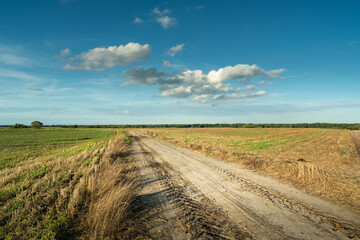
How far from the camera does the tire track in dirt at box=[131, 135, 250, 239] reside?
423 centimetres

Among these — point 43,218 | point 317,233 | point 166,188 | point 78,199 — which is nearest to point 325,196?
point 317,233

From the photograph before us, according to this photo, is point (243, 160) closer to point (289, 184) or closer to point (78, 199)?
point (289, 184)

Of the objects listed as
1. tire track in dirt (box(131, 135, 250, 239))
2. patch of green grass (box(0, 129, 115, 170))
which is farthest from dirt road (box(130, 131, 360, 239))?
patch of green grass (box(0, 129, 115, 170))

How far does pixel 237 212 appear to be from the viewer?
5336 millimetres

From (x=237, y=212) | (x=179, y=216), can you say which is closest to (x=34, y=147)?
(x=179, y=216)

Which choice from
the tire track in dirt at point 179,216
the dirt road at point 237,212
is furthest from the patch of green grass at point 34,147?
the dirt road at point 237,212

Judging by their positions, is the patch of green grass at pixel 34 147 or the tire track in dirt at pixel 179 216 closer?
the tire track in dirt at pixel 179 216

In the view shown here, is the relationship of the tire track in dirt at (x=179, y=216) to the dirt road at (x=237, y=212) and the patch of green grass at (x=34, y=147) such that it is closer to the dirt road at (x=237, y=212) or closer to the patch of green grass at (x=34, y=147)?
the dirt road at (x=237, y=212)

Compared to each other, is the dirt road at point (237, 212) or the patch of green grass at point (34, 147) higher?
the dirt road at point (237, 212)

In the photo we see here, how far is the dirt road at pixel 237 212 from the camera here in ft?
14.1

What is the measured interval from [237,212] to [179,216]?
190cm

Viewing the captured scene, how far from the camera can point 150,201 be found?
613 cm

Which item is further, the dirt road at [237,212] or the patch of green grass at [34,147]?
the patch of green grass at [34,147]

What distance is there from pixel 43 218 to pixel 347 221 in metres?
8.76
